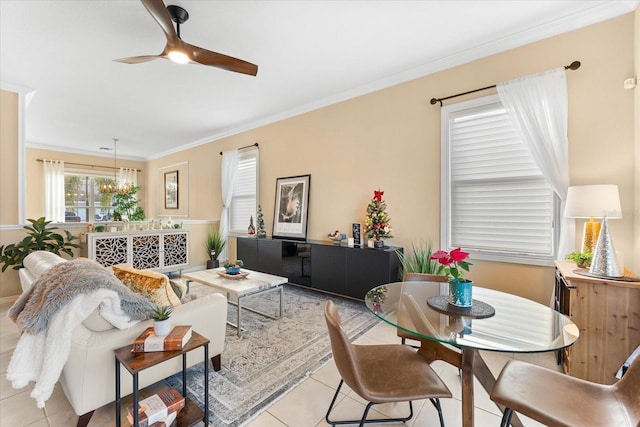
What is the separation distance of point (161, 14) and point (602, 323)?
11.4 feet

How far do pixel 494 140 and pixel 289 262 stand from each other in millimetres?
3022

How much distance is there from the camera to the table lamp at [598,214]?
70.3 inches

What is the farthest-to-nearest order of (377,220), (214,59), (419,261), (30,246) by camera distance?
(30,246) < (377,220) < (419,261) < (214,59)

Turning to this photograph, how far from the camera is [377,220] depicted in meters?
3.38

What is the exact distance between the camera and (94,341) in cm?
146

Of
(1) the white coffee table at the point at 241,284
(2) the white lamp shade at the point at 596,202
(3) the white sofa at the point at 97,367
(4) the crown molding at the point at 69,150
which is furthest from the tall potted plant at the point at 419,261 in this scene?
(4) the crown molding at the point at 69,150

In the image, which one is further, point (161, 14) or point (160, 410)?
point (161, 14)

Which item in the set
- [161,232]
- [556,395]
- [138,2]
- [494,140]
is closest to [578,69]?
[494,140]

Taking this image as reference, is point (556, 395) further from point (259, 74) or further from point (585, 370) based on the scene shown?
point (259, 74)

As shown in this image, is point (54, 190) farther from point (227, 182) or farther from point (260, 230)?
point (260, 230)

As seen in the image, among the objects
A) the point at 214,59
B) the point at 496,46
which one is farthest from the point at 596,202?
the point at 214,59

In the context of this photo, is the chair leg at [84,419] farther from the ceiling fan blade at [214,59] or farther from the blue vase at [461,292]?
the ceiling fan blade at [214,59]

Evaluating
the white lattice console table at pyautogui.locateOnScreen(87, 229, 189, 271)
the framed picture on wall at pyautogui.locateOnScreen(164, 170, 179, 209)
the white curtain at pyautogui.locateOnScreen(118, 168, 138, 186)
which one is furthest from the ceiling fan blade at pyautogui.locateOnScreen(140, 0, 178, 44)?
the white curtain at pyautogui.locateOnScreen(118, 168, 138, 186)

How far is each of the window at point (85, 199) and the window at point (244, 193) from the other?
12.9 ft
